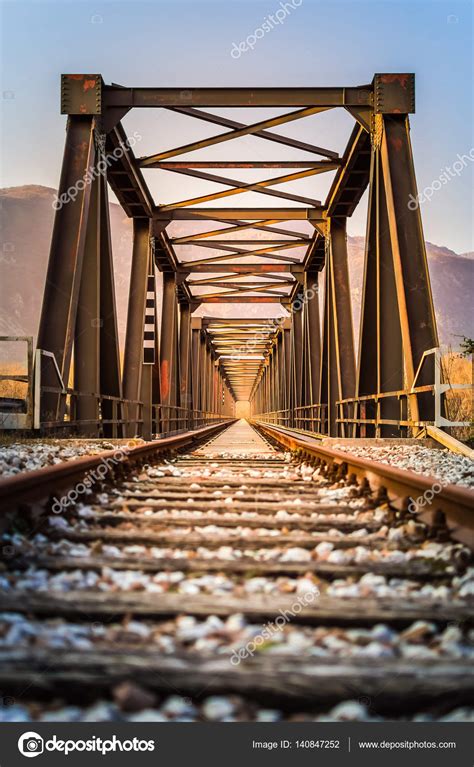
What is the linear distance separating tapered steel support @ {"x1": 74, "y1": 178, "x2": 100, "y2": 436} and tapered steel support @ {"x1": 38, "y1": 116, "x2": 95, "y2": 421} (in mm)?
469

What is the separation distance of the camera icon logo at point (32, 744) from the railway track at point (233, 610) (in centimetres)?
5

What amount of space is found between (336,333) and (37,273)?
477 feet

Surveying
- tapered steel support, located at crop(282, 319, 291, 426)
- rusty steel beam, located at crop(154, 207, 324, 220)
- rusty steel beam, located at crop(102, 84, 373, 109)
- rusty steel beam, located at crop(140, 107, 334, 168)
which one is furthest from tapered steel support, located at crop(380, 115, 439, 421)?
tapered steel support, located at crop(282, 319, 291, 426)

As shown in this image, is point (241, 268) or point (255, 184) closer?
point (255, 184)

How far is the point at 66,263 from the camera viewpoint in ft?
28.3

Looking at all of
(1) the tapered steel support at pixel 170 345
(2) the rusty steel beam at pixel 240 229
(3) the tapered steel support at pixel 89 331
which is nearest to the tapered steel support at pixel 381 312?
(3) the tapered steel support at pixel 89 331

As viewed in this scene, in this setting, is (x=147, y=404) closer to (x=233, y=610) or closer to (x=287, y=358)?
(x=233, y=610)

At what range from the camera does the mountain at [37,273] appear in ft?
418

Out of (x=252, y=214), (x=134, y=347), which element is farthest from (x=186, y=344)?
(x=134, y=347)

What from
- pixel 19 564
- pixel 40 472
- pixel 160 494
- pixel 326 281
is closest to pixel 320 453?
pixel 160 494

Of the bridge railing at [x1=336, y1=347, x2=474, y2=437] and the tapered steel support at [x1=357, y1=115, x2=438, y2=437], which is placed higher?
the tapered steel support at [x1=357, y1=115, x2=438, y2=437]

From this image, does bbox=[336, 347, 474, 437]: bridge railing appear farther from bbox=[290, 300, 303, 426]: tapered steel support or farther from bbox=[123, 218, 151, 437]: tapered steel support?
bbox=[290, 300, 303, 426]: tapered steel support

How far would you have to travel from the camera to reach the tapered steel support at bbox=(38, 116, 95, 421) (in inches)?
325

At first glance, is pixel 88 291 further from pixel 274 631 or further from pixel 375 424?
pixel 274 631
